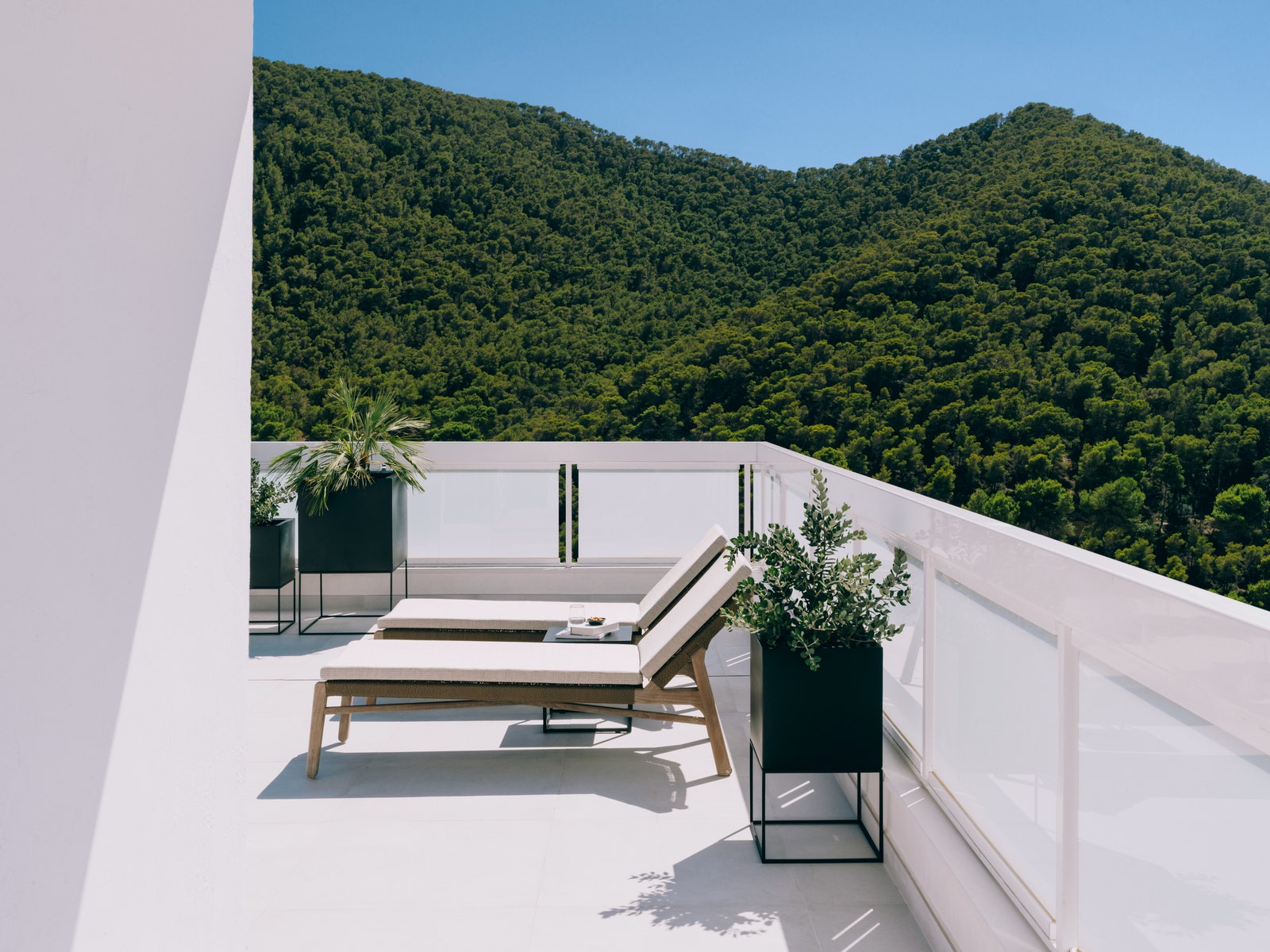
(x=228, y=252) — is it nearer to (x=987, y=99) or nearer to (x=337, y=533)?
(x=337, y=533)

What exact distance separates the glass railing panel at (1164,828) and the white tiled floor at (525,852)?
3.25 ft

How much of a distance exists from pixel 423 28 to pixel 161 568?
82.0 ft

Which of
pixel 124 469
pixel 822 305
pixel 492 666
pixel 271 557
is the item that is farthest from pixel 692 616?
pixel 822 305

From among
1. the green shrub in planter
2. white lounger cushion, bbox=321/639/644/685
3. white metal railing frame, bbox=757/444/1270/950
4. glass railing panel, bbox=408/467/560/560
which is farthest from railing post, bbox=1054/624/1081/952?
glass railing panel, bbox=408/467/560/560

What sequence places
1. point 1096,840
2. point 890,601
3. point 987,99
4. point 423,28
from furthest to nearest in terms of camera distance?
point 987,99 → point 423,28 → point 890,601 → point 1096,840

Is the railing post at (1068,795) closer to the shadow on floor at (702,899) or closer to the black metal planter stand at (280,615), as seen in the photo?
the shadow on floor at (702,899)

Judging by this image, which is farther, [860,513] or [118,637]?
[860,513]

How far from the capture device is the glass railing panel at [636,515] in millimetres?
7176

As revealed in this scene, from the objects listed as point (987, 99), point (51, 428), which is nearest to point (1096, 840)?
point (51, 428)

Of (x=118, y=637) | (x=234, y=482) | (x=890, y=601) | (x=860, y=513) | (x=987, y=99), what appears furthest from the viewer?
(x=987, y=99)

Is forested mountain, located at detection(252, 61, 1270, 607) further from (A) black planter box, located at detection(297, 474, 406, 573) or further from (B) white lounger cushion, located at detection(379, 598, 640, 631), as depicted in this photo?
(B) white lounger cushion, located at detection(379, 598, 640, 631)

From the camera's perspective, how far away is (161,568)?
62.7 inches

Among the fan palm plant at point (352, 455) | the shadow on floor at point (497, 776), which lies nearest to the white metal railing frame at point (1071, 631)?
the shadow on floor at point (497, 776)

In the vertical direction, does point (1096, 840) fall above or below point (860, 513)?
below
